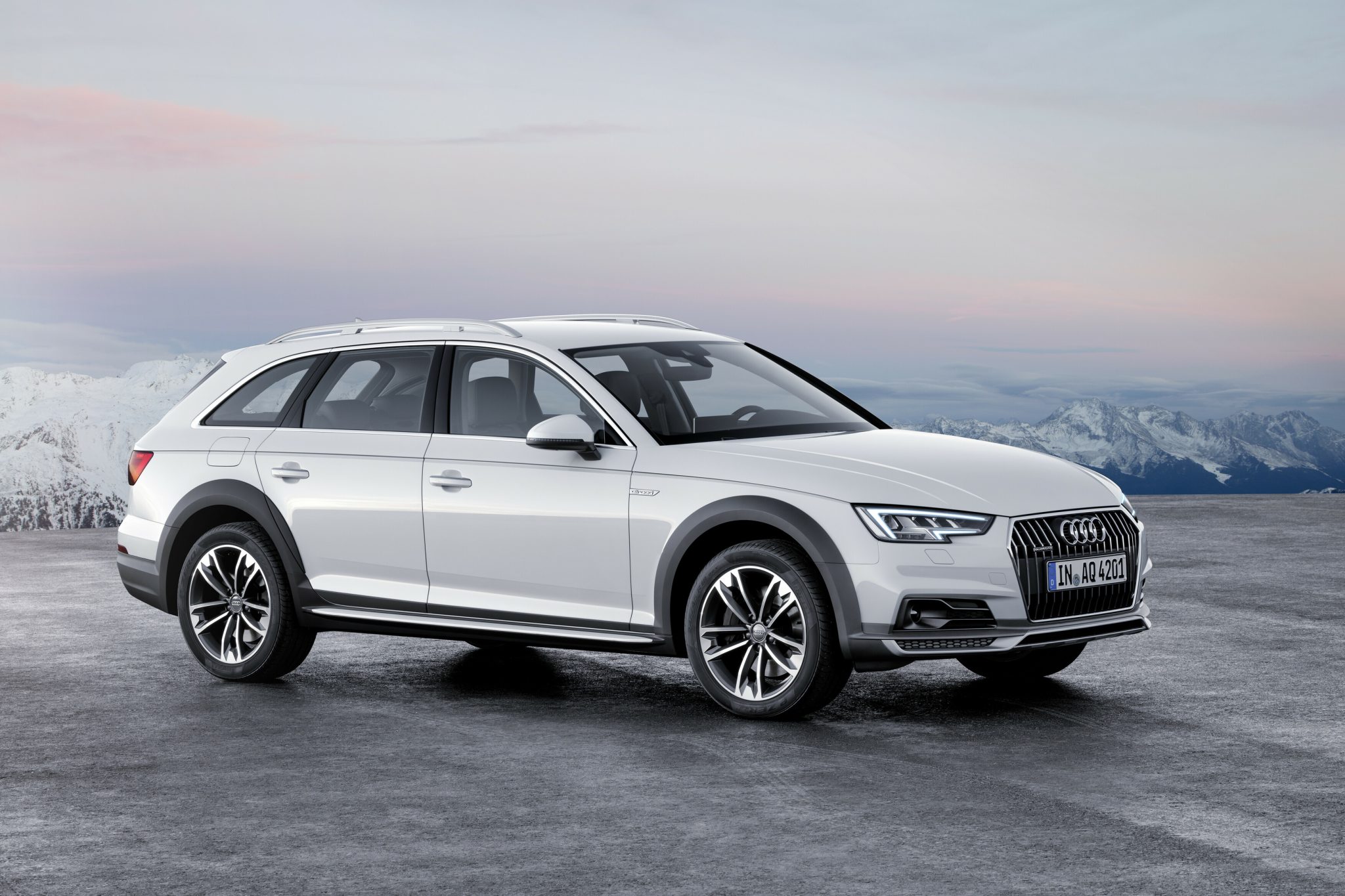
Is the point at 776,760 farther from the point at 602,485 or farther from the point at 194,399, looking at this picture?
the point at 194,399

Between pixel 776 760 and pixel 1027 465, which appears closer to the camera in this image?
pixel 776 760

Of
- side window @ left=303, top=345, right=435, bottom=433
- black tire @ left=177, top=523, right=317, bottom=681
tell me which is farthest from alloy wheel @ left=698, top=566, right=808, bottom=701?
black tire @ left=177, top=523, right=317, bottom=681

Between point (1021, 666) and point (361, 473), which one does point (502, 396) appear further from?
point (1021, 666)

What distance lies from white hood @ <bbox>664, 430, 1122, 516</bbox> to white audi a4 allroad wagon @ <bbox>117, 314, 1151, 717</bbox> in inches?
0.6

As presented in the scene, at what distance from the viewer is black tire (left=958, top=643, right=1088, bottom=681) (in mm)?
8727

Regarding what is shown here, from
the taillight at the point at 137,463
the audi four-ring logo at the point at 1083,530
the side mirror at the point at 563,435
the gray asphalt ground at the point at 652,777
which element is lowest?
the gray asphalt ground at the point at 652,777

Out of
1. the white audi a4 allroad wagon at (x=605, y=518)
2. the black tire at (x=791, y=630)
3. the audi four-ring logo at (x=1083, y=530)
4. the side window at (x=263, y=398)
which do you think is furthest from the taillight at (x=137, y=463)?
the audi four-ring logo at (x=1083, y=530)

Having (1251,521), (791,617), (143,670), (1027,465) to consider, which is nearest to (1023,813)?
(791,617)

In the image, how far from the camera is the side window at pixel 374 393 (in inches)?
343

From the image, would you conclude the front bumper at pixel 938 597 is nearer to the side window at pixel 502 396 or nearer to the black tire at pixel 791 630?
the black tire at pixel 791 630

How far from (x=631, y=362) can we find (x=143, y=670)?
3265mm

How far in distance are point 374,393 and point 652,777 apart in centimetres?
318

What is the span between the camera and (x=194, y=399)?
968 centimetres

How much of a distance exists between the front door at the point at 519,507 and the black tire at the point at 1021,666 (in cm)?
202
